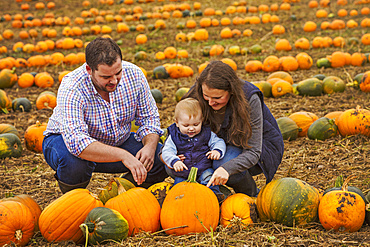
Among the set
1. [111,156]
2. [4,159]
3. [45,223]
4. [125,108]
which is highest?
[125,108]

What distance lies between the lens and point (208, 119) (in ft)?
12.8

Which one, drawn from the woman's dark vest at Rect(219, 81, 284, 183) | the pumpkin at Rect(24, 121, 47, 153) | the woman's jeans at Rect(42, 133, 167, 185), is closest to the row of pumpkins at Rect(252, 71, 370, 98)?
the woman's dark vest at Rect(219, 81, 284, 183)

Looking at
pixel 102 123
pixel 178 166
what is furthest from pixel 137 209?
pixel 102 123

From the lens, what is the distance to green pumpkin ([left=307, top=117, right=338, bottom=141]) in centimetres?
550

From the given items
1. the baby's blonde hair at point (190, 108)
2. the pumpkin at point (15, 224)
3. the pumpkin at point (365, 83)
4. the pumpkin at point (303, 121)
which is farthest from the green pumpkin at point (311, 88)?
the pumpkin at point (15, 224)

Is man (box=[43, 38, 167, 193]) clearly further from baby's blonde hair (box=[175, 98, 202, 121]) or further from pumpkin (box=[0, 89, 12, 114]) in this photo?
pumpkin (box=[0, 89, 12, 114])

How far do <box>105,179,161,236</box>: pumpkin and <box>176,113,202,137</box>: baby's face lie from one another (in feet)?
2.32

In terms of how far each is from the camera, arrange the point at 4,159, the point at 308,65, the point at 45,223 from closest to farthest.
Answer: the point at 45,223 < the point at 4,159 < the point at 308,65

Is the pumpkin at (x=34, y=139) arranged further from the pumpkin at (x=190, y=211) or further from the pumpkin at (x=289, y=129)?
the pumpkin at (x=289, y=129)

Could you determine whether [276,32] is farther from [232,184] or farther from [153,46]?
[232,184]

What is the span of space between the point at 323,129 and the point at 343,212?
252 centimetres

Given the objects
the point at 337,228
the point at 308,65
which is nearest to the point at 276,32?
the point at 308,65

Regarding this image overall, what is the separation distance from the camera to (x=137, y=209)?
3.34m

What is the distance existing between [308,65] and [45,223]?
757 cm
